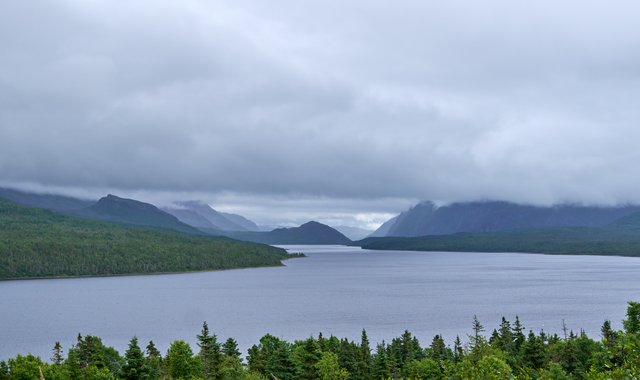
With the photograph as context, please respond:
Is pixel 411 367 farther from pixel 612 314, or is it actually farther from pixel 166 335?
pixel 612 314

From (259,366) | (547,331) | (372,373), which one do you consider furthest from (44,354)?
(547,331)

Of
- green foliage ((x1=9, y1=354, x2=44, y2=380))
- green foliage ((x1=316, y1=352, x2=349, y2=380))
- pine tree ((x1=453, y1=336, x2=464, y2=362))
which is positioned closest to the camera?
green foliage ((x1=316, y1=352, x2=349, y2=380))

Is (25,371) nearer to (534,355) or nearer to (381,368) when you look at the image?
(381,368)

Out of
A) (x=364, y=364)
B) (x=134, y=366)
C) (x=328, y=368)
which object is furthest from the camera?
(x=364, y=364)

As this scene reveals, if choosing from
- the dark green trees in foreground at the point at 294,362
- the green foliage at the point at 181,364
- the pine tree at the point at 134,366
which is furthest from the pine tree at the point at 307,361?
the pine tree at the point at 134,366

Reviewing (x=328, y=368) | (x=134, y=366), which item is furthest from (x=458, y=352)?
(x=134, y=366)

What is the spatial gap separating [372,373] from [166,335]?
287 ft

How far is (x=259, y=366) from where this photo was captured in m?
102

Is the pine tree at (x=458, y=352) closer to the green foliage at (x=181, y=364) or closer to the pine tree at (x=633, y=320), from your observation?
the pine tree at (x=633, y=320)

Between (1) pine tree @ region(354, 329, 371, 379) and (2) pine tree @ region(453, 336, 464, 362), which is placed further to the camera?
(1) pine tree @ region(354, 329, 371, 379)

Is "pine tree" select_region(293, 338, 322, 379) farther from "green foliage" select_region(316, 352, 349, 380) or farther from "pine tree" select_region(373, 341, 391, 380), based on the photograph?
"pine tree" select_region(373, 341, 391, 380)

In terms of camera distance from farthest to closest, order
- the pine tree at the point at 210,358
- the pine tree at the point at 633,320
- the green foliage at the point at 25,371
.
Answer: the pine tree at the point at 210,358
the green foliage at the point at 25,371
the pine tree at the point at 633,320

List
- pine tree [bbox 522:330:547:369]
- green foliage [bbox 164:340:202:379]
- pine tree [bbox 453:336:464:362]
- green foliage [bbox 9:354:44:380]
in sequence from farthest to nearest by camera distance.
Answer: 1. pine tree [bbox 522:330:547:369]
2. pine tree [bbox 453:336:464:362]
3. green foliage [bbox 164:340:202:379]
4. green foliage [bbox 9:354:44:380]

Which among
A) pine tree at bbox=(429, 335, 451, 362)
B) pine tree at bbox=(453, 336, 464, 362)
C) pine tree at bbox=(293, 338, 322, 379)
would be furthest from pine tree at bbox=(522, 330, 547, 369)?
pine tree at bbox=(293, 338, 322, 379)
